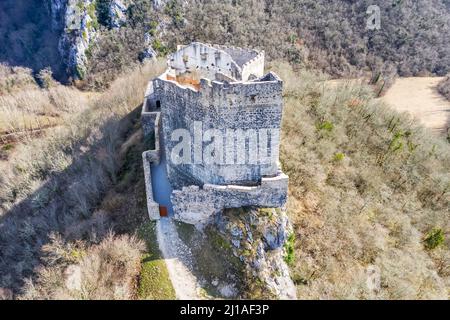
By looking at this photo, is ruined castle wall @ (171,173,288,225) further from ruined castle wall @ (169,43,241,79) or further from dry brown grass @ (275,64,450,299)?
ruined castle wall @ (169,43,241,79)

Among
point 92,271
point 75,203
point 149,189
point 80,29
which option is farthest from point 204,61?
point 80,29

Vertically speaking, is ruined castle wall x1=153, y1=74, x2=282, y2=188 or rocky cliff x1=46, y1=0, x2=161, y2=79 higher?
rocky cliff x1=46, y1=0, x2=161, y2=79

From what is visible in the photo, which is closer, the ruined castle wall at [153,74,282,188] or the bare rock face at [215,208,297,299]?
the ruined castle wall at [153,74,282,188]

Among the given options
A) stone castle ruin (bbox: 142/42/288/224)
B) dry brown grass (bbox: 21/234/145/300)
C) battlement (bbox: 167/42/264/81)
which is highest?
battlement (bbox: 167/42/264/81)

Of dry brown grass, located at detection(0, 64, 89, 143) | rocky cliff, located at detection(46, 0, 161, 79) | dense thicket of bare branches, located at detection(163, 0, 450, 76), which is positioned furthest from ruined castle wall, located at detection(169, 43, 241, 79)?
rocky cliff, located at detection(46, 0, 161, 79)

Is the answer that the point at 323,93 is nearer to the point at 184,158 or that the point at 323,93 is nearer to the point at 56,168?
the point at 184,158

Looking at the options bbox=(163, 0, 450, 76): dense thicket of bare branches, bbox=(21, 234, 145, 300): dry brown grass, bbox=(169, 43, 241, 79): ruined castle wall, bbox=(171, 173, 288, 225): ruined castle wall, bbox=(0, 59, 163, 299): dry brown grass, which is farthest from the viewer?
bbox=(163, 0, 450, 76): dense thicket of bare branches
